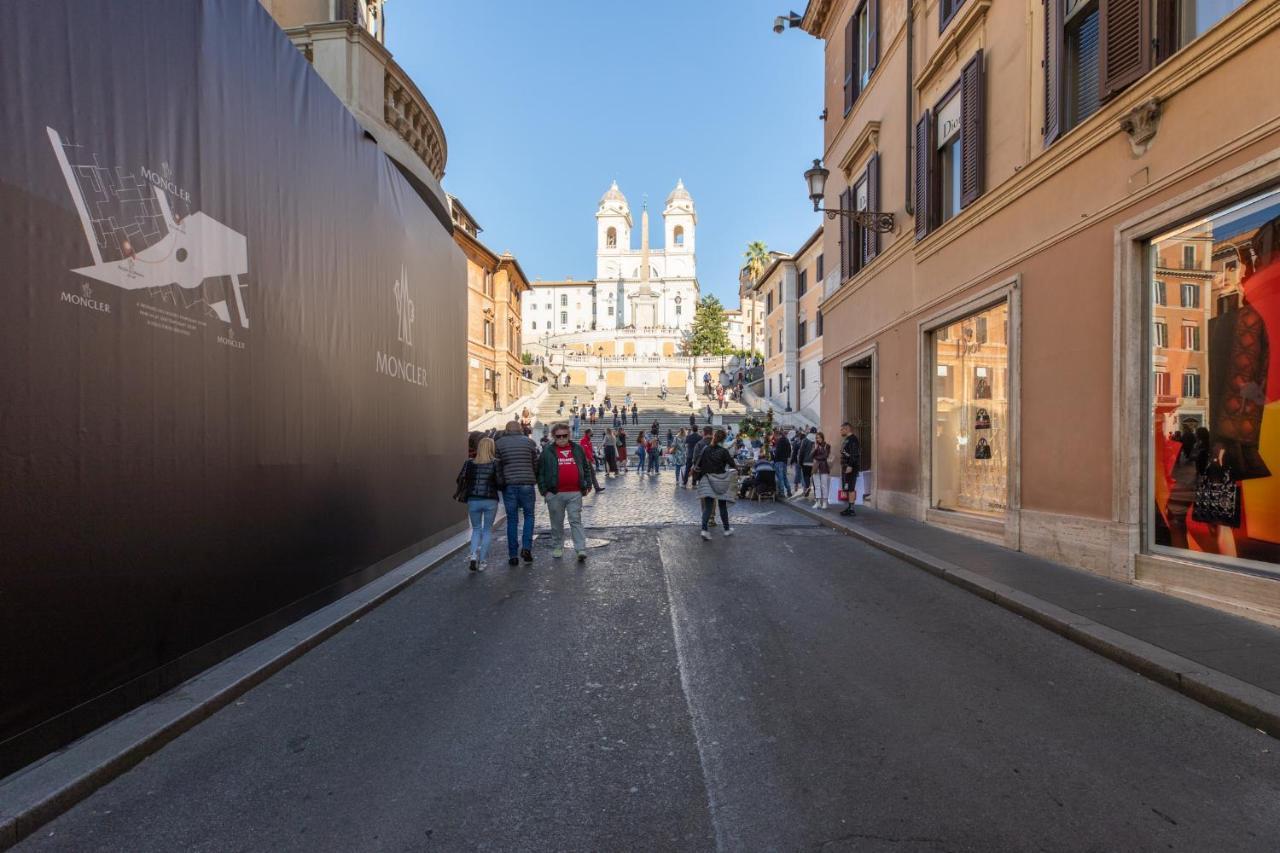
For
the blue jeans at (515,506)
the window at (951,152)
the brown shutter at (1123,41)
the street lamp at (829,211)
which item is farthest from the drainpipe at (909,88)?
the blue jeans at (515,506)

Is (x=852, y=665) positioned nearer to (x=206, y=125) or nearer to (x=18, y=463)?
(x=18, y=463)

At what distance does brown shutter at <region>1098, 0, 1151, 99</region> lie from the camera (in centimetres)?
730

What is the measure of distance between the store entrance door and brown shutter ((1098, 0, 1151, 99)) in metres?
8.98

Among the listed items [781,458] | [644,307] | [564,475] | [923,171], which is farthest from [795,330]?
[644,307]

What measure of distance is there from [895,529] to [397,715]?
913 cm

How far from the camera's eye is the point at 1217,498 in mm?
6648

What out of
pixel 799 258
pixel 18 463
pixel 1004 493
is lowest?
pixel 1004 493

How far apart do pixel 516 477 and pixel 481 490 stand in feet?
1.54

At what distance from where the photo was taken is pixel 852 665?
17.0 ft

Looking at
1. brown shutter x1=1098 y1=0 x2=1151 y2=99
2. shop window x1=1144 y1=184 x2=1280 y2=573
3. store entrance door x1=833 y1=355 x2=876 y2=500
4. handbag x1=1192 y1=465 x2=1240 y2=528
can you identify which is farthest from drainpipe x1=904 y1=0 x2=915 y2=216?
handbag x1=1192 y1=465 x2=1240 y2=528

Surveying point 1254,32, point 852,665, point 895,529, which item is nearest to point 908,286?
point 895,529

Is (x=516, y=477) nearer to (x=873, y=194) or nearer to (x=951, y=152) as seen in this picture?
(x=951, y=152)

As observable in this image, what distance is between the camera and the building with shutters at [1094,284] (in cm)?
632

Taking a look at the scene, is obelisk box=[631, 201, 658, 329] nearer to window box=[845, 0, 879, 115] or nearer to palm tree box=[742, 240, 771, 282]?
palm tree box=[742, 240, 771, 282]
